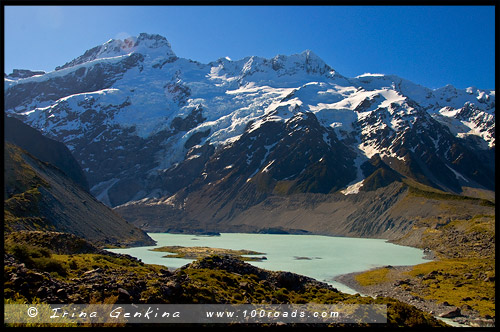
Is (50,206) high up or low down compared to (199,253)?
up

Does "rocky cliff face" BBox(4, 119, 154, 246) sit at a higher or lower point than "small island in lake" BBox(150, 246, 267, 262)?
higher

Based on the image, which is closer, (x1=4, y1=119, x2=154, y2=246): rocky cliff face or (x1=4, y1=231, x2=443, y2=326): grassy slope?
(x1=4, y1=231, x2=443, y2=326): grassy slope

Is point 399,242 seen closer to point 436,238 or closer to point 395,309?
point 436,238

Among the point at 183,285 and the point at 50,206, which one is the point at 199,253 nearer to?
the point at 50,206

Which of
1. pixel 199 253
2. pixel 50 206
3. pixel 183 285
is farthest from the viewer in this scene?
pixel 199 253

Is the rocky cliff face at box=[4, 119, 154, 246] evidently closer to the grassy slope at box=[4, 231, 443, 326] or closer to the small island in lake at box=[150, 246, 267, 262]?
the small island in lake at box=[150, 246, 267, 262]

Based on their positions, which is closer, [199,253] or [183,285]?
[183,285]

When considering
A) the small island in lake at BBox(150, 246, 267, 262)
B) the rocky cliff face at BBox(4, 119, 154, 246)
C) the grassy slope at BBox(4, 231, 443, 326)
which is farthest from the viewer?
the small island in lake at BBox(150, 246, 267, 262)

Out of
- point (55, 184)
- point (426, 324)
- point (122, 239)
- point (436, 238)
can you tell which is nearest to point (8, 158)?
point (55, 184)

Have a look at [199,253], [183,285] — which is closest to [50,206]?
[199,253]

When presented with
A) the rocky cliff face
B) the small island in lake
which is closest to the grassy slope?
the rocky cliff face

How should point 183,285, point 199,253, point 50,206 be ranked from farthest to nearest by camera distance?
1. point 199,253
2. point 50,206
3. point 183,285
